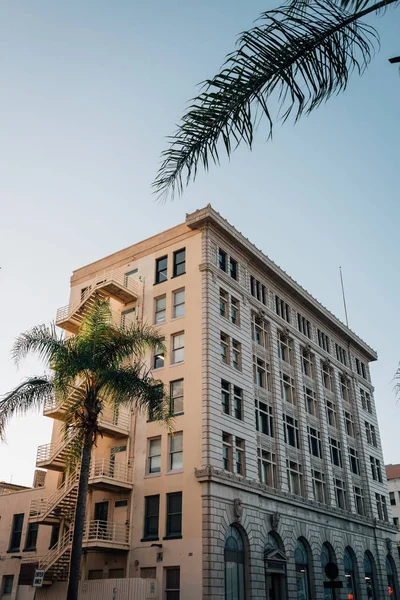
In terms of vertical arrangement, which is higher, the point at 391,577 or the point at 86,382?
the point at 86,382

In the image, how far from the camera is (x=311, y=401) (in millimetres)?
51875

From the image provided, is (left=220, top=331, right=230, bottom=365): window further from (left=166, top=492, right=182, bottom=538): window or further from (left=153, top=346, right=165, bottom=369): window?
(left=166, top=492, right=182, bottom=538): window

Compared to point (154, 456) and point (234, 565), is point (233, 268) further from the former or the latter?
point (234, 565)

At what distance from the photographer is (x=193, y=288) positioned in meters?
41.3

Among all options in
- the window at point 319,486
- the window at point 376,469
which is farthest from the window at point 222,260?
the window at point 376,469

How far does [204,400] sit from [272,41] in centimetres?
3135

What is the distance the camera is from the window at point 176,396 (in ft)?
124

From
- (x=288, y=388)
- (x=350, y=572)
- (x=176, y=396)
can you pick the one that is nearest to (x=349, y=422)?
(x=288, y=388)

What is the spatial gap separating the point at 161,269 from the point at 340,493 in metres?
25.0

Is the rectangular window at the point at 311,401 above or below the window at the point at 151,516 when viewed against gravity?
above

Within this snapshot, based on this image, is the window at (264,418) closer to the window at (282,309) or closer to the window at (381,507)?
the window at (282,309)

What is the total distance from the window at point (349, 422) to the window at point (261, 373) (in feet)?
49.7

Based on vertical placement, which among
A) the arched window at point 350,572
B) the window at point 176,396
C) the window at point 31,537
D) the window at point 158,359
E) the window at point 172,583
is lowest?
the window at point 172,583

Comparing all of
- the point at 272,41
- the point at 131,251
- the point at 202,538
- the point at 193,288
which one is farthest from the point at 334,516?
the point at 272,41
